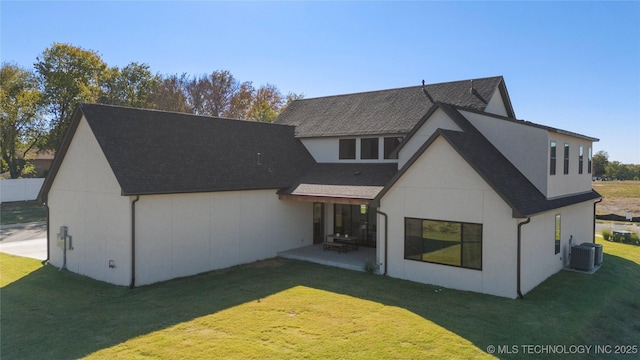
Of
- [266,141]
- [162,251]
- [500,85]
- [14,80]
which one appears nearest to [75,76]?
[14,80]

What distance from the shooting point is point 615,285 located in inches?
535

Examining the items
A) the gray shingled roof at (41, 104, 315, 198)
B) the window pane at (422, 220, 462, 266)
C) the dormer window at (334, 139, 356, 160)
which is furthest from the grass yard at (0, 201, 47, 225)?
the window pane at (422, 220, 462, 266)

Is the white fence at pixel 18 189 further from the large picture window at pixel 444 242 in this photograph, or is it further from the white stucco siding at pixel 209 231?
the large picture window at pixel 444 242

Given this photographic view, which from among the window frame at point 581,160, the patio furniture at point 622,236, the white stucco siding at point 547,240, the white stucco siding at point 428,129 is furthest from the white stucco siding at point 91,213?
the patio furniture at point 622,236

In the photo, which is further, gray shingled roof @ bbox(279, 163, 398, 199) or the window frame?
the window frame

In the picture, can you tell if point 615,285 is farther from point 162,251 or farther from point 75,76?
point 75,76

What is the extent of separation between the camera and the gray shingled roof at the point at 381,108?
61.7ft

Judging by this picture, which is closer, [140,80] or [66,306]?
[66,306]

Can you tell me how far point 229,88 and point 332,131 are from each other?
31.3m

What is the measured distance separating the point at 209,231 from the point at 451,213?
8.61 m

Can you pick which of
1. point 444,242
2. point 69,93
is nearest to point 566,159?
point 444,242

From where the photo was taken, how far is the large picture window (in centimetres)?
1220

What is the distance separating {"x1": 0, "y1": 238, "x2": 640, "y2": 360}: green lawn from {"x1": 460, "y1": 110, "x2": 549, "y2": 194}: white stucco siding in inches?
147

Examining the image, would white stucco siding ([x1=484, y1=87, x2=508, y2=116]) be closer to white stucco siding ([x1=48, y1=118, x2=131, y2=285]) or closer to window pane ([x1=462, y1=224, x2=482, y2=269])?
window pane ([x1=462, y1=224, x2=482, y2=269])
